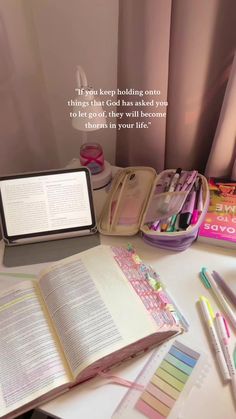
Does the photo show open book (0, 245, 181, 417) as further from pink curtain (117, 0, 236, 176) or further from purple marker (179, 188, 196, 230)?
pink curtain (117, 0, 236, 176)

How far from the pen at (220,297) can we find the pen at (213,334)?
25 millimetres

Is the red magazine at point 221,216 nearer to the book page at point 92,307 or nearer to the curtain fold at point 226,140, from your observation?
the curtain fold at point 226,140

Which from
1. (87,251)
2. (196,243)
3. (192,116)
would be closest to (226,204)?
(196,243)

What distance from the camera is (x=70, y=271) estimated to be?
2.27 ft

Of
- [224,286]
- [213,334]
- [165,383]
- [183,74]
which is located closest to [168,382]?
[165,383]

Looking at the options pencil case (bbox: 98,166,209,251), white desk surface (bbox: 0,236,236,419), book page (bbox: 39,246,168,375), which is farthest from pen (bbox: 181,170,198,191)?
book page (bbox: 39,246,168,375)

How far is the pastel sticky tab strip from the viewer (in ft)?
1.75

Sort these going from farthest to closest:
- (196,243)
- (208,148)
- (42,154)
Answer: (42,154) < (208,148) < (196,243)

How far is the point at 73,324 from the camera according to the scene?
0.60 metres

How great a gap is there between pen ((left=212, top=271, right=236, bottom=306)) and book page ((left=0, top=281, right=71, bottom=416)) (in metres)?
0.33

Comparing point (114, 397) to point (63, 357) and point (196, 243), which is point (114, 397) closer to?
point (63, 357)

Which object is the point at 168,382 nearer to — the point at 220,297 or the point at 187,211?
the point at 220,297

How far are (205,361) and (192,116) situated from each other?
22.2 inches

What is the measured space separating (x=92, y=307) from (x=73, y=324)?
1.7 inches
